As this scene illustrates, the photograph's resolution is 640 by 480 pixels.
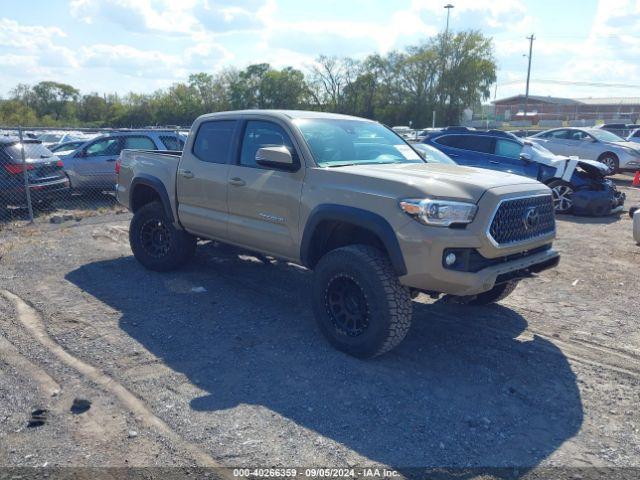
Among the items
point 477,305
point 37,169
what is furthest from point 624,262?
point 37,169

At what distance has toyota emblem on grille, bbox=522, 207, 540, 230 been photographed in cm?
455

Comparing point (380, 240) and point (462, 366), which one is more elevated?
point (380, 240)

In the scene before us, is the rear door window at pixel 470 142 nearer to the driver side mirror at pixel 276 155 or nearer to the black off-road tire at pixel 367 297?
the driver side mirror at pixel 276 155

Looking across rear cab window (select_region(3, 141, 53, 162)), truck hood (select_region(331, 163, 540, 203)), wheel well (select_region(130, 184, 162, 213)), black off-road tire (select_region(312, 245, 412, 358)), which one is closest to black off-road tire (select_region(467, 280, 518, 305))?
truck hood (select_region(331, 163, 540, 203))

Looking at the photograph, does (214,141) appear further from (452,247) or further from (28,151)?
(28,151)

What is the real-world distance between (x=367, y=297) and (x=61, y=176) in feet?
30.7

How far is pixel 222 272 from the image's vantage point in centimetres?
720

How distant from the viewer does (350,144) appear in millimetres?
5484

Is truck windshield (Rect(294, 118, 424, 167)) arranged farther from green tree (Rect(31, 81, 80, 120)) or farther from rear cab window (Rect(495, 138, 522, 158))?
green tree (Rect(31, 81, 80, 120))

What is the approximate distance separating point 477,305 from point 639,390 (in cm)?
197

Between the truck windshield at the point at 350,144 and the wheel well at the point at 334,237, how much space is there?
0.57 metres

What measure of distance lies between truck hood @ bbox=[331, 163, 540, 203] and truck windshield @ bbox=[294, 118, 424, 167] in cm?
24

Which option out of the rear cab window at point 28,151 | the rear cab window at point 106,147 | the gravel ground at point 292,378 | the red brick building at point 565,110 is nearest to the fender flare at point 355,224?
the gravel ground at point 292,378

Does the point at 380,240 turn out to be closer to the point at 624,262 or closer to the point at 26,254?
the point at 624,262
